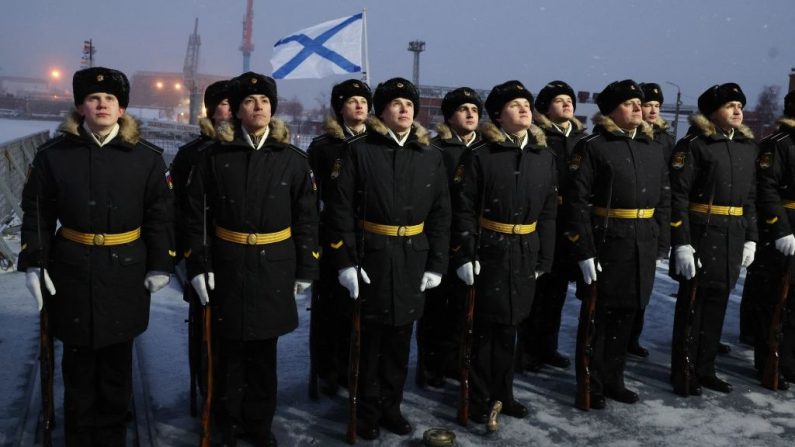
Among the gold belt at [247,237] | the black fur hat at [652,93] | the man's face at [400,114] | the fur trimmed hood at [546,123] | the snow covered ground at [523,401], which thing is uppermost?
the black fur hat at [652,93]

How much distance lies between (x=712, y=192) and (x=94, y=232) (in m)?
4.07

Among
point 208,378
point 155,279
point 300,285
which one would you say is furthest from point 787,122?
point 155,279

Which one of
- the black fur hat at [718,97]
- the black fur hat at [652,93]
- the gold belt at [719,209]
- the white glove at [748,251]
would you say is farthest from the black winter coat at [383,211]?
the black fur hat at [652,93]

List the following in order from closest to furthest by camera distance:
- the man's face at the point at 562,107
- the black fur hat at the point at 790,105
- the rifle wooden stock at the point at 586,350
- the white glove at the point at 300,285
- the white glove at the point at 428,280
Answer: the white glove at the point at 300,285 → the white glove at the point at 428,280 → the rifle wooden stock at the point at 586,350 → the black fur hat at the point at 790,105 → the man's face at the point at 562,107

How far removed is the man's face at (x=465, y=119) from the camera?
5039 mm

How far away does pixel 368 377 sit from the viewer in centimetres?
423

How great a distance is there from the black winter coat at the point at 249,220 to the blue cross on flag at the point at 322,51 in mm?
4275

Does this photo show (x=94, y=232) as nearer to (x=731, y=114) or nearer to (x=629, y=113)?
(x=629, y=113)

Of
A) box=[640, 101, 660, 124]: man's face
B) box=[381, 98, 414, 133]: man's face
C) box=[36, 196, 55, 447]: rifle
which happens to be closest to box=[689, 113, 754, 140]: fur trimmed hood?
box=[640, 101, 660, 124]: man's face

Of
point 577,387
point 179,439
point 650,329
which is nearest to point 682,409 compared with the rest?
point 577,387

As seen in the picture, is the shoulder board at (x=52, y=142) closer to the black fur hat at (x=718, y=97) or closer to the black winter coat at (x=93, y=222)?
the black winter coat at (x=93, y=222)

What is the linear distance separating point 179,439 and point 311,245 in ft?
4.70

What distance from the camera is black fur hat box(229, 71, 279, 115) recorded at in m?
3.74

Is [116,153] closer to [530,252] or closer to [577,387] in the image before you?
[530,252]
